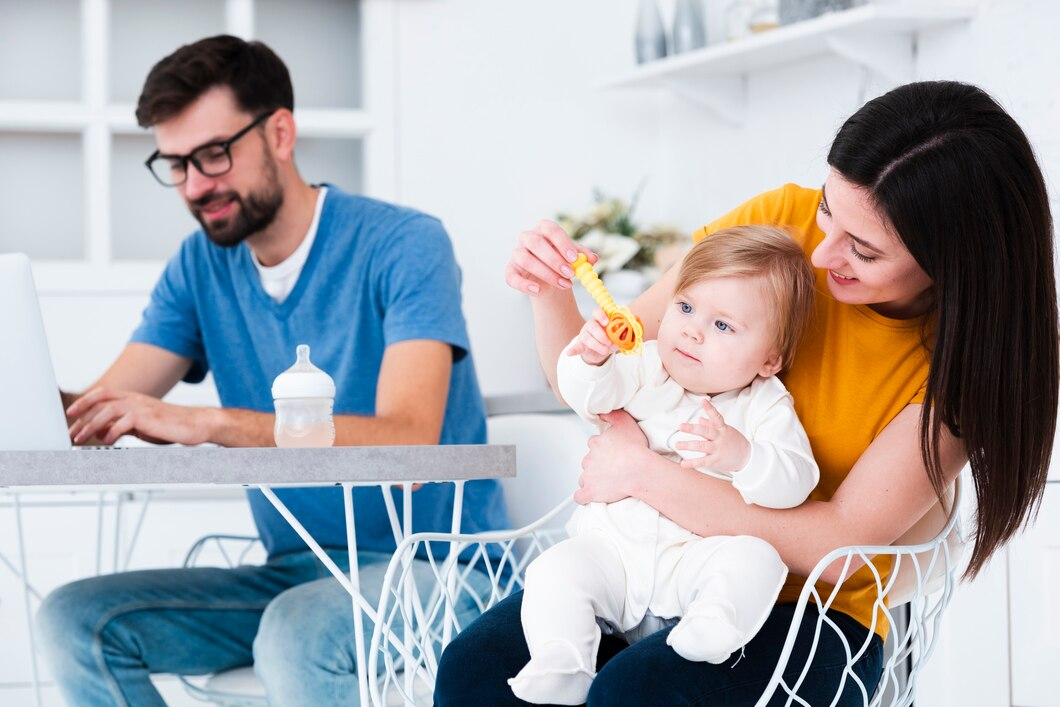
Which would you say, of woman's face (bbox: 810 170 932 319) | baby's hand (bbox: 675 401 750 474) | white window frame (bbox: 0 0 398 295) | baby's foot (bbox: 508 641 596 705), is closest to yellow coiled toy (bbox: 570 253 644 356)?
baby's hand (bbox: 675 401 750 474)

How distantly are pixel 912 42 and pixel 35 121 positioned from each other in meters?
2.28

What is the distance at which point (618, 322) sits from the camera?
4.51 feet

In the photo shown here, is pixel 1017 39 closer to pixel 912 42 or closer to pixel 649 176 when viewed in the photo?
pixel 912 42

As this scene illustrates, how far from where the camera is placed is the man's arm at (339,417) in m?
1.65

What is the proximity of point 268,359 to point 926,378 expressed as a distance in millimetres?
1221

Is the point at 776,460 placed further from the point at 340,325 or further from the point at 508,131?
the point at 508,131

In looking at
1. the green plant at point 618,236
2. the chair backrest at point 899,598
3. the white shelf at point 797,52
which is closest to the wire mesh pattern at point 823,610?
the chair backrest at point 899,598

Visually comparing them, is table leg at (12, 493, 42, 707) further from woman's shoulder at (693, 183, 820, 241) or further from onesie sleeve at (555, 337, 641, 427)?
woman's shoulder at (693, 183, 820, 241)

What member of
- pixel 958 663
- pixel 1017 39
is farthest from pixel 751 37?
pixel 958 663

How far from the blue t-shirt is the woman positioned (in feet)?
2.08

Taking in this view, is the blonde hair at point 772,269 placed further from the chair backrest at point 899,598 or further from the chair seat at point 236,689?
the chair seat at point 236,689

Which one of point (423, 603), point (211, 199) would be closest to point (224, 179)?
point (211, 199)

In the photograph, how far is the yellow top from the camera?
1.44m

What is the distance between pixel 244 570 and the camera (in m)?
2.06
